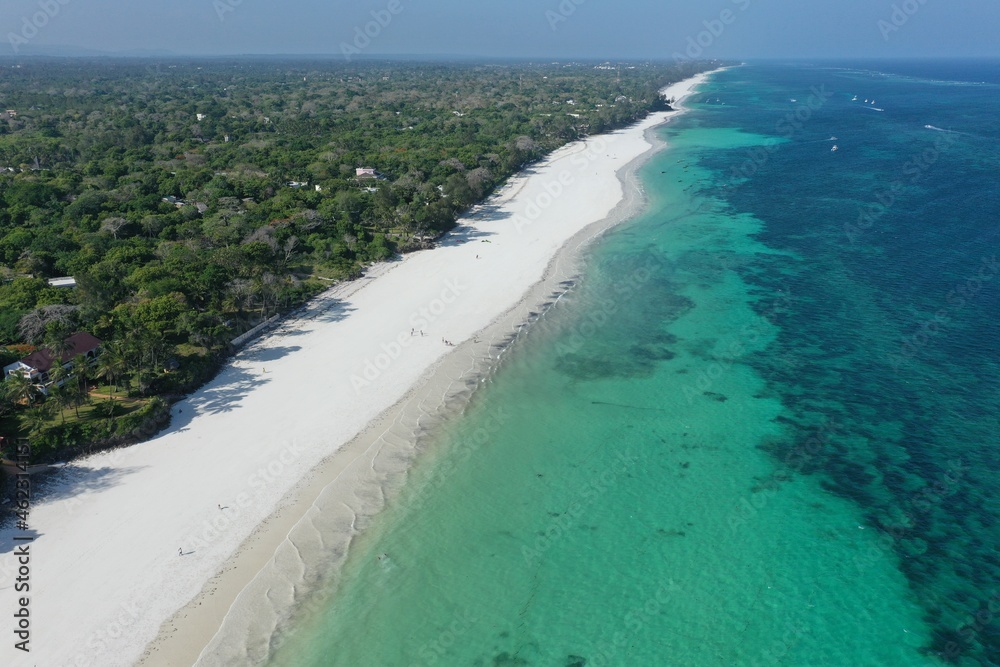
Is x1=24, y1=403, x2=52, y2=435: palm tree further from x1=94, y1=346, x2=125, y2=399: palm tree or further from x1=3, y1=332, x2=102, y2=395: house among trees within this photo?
x1=94, y1=346, x2=125, y2=399: palm tree

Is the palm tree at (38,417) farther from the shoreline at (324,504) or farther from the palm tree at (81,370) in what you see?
the shoreline at (324,504)

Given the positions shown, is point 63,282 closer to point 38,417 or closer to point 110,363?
point 110,363

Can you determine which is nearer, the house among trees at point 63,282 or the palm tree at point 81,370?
the palm tree at point 81,370

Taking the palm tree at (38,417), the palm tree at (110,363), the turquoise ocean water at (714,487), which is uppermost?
the palm tree at (110,363)

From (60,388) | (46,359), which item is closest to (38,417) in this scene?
(60,388)

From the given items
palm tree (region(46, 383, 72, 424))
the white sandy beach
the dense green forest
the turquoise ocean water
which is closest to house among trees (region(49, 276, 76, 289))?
the dense green forest

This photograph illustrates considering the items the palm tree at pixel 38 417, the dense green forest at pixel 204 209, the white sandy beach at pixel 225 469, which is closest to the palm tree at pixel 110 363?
the dense green forest at pixel 204 209

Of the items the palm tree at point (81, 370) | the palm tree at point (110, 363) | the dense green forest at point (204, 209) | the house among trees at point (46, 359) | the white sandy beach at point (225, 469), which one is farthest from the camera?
the dense green forest at point (204, 209)
